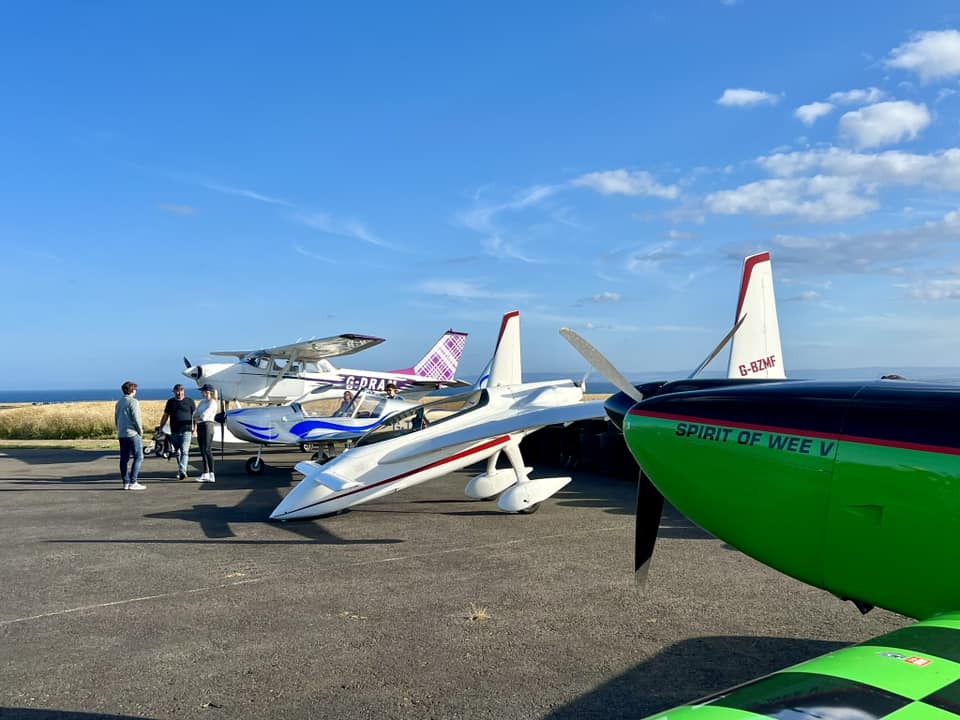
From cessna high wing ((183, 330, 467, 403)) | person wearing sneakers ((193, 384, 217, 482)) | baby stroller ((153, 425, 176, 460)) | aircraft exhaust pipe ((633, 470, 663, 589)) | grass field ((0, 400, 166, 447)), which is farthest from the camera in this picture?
grass field ((0, 400, 166, 447))

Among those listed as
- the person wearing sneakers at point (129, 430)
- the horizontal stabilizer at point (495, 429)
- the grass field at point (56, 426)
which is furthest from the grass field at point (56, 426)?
the horizontal stabilizer at point (495, 429)

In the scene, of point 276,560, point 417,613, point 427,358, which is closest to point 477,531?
point 276,560

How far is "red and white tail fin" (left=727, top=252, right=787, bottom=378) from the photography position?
8.44 metres

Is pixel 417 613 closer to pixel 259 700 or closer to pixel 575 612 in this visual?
pixel 575 612

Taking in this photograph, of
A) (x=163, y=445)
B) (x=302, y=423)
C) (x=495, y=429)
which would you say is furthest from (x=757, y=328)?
(x=163, y=445)

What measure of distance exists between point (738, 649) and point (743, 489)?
5.74ft

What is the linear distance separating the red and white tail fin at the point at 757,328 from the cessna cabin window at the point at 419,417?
3.77 meters

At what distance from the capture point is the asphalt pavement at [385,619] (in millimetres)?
4137

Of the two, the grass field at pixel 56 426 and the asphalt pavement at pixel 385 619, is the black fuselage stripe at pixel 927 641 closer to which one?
the asphalt pavement at pixel 385 619

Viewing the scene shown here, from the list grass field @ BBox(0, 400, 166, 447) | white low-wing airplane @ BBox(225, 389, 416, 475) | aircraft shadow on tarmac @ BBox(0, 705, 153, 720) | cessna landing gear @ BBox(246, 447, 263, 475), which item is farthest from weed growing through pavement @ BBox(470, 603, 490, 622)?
grass field @ BBox(0, 400, 166, 447)

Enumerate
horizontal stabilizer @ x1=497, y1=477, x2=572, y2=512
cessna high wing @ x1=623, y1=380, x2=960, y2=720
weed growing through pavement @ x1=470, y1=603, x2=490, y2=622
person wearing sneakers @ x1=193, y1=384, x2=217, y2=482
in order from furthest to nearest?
person wearing sneakers @ x1=193, y1=384, x2=217, y2=482 < horizontal stabilizer @ x1=497, y1=477, x2=572, y2=512 < weed growing through pavement @ x1=470, y1=603, x2=490, y2=622 < cessna high wing @ x1=623, y1=380, x2=960, y2=720

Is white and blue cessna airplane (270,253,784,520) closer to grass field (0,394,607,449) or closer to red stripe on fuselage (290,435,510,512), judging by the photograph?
red stripe on fuselage (290,435,510,512)

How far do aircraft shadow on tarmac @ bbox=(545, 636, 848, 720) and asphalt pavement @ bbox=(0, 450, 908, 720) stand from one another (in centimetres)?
2

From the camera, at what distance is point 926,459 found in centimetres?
299
